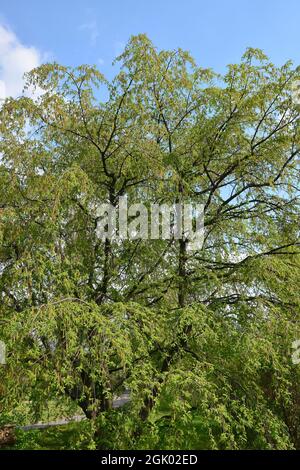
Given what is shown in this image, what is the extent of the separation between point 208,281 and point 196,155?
1.93 m

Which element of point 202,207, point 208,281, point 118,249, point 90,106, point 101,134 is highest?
point 90,106

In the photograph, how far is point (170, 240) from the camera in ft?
22.8

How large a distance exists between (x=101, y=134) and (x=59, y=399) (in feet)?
13.1

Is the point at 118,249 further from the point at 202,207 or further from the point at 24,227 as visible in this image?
the point at 24,227

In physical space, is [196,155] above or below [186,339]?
above

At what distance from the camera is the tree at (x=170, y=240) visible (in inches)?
208

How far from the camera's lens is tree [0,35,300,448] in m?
5.29

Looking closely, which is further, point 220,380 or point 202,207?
point 202,207

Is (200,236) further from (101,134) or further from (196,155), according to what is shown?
(101,134)
